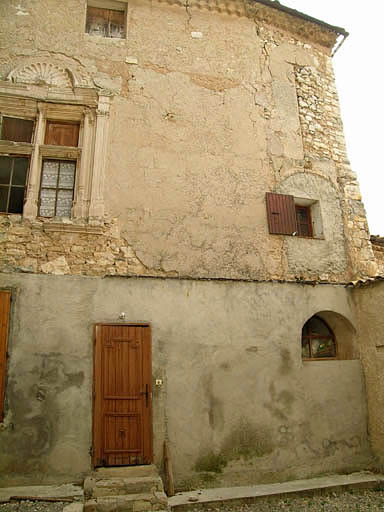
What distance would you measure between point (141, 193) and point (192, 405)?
359 centimetres

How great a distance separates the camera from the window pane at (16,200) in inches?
249

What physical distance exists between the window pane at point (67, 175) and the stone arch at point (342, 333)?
4.85 metres

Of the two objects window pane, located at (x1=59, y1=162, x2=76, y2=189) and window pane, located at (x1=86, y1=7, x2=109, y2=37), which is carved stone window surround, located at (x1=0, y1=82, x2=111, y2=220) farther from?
window pane, located at (x1=86, y1=7, x2=109, y2=37)

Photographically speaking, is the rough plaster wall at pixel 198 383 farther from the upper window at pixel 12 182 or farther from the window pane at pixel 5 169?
the window pane at pixel 5 169

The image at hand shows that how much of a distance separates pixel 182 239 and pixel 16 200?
2.87 m

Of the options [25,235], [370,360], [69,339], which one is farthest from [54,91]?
[370,360]

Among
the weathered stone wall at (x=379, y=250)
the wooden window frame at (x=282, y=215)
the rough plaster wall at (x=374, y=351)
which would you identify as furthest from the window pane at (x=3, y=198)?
the weathered stone wall at (x=379, y=250)

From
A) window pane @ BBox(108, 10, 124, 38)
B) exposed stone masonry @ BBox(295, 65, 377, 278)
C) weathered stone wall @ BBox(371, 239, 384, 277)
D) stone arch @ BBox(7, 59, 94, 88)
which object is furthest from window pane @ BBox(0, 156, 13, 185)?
weathered stone wall @ BBox(371, 239, 384, 277)

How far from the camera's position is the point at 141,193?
6625 millimetres

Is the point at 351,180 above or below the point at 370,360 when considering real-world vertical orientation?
above

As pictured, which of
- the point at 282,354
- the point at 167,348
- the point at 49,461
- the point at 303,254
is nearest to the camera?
the point at 49,461

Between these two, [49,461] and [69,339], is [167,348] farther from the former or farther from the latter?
[49,461]

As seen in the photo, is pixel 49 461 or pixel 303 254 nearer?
pixel 49 461

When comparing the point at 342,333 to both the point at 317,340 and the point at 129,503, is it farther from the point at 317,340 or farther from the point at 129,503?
the point at 129,503
